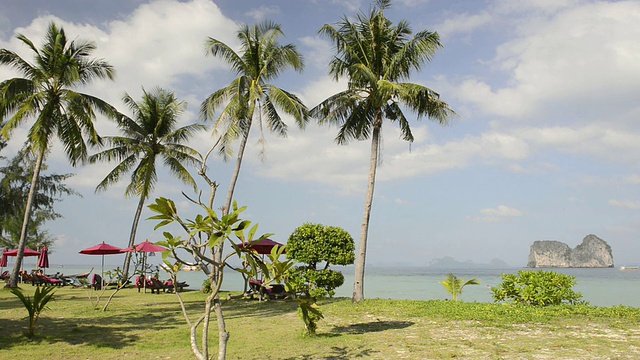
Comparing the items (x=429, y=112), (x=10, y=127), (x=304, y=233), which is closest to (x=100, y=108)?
(x=10, y=127)

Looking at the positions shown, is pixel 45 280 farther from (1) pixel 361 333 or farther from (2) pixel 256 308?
(1) pixel 361 333

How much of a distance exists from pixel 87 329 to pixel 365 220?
884 cm

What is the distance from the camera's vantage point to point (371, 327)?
10133 millimetres

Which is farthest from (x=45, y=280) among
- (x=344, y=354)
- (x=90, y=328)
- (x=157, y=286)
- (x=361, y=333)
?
(x=344, y=354)

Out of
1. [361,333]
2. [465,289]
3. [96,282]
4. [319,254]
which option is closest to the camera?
[361,333]

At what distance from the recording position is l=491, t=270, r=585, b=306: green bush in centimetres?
1235

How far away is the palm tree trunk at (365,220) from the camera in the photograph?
49.3 feet

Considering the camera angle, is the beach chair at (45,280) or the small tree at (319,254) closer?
the small tree at (319,254)

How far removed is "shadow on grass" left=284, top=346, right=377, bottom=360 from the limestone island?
158223 mm

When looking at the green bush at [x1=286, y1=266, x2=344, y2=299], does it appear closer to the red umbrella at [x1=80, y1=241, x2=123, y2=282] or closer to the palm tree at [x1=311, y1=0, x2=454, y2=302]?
the palm tree at [x1=311, y1=0, x2=454, y2=302]

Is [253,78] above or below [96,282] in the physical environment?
above

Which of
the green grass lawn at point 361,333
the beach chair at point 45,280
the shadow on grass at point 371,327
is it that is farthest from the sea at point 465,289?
the beach chair at point 45,280

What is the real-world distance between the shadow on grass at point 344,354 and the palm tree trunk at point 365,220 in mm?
7231

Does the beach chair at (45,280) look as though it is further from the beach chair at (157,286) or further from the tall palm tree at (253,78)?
the tall palm tree at (253,78)
